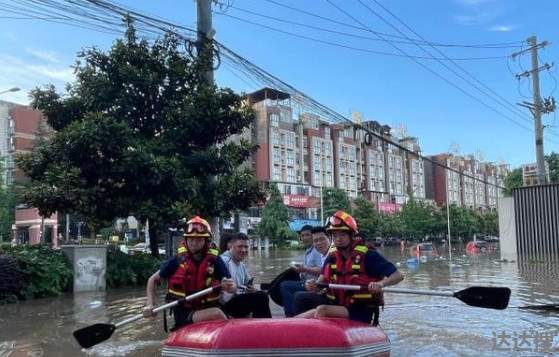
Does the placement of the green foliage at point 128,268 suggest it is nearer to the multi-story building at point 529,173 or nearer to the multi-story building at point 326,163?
the multi-story building at point 529,173

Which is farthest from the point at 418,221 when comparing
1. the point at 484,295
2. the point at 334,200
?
the point at 484,295

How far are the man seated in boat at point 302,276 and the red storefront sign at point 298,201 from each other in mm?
69713

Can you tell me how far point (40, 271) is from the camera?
12.7 meters

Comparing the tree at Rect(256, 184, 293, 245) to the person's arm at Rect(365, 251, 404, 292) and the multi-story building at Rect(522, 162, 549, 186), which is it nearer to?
the multi-story building at Rect(522, 162, 549, 186)

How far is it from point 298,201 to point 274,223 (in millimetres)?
16560

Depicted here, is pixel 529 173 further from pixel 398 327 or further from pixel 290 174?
pixel 290 174

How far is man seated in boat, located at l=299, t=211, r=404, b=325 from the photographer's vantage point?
17.3 feet

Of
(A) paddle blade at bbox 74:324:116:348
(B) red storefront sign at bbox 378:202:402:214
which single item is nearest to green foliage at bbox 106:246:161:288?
(A) paddle blade at bbox 74:324:116:348

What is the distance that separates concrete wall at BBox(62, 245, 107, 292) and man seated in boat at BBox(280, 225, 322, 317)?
25.0 feet

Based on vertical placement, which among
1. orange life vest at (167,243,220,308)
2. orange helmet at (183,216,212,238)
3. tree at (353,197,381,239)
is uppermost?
tree at (353,197,381,239)

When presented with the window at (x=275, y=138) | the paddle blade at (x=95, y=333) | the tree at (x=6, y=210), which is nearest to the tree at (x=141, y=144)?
the paddle blade at (x=95, y=333)

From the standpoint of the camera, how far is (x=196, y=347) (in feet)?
14.2

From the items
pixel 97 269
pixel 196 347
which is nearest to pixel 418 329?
pixel 196 347

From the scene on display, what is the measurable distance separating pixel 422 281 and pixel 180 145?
8.67 meters
